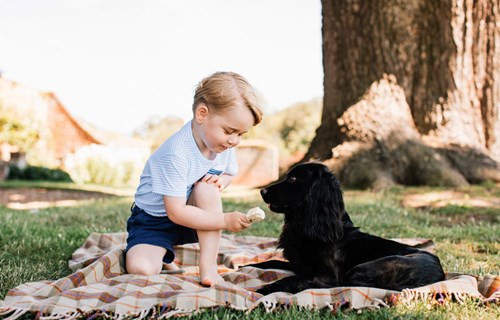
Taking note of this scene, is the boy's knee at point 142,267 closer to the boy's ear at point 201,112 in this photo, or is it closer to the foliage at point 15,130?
the boy's ear at point 201,112

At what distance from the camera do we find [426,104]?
808 centimetres

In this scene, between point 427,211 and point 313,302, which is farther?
point 427,211

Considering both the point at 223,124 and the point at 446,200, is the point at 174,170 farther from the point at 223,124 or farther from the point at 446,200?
the point at 446,200

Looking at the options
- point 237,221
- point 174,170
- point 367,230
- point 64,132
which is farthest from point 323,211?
point 64,132

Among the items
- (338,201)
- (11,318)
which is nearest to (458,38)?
(338,201)

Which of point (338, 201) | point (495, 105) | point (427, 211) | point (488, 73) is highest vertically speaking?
point (488, 73)

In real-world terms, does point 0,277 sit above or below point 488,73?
below

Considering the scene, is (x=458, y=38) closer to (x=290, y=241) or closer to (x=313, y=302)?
(x=290, y=241)

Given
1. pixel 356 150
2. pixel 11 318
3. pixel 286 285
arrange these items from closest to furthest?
1. pixel 11 318
2. pixel 286 285
3. pixel 356 150

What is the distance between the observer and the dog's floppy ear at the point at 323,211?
3000 mm

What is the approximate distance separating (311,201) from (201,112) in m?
0.82

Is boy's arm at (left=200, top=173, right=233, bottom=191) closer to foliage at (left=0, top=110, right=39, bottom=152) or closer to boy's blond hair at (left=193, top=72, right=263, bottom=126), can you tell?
boy's blond hair at (left=193, top=72, right=263, bottom=126)

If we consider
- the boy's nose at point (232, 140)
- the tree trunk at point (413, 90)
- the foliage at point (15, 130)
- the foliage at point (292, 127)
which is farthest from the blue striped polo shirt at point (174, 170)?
the foliage at point (292, 127)

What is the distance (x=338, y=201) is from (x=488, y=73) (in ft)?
19.6
